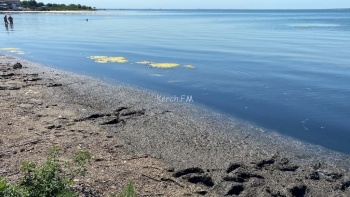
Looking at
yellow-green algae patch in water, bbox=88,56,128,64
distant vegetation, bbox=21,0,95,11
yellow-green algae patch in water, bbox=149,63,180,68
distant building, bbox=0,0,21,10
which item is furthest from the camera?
distant vegetation, bbox=21,0,95,11

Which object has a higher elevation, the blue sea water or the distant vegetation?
the distant vegetation

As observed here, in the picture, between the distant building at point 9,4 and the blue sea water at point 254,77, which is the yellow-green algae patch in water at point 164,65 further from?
the distant building at point 9,4

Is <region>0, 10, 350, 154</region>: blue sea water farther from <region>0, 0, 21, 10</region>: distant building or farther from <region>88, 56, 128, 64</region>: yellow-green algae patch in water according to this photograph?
<region>0, 0, 21, 10</region>: distant building

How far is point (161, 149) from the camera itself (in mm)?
8289

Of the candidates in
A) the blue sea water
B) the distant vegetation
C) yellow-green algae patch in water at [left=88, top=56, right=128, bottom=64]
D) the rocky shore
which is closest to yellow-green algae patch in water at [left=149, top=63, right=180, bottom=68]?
the blue sea water

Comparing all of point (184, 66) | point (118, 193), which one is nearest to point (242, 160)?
point (118, 193)

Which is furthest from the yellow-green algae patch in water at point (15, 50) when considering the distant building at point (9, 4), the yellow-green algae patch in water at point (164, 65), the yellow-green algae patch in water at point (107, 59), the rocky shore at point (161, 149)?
the distant building at point (9, 4)

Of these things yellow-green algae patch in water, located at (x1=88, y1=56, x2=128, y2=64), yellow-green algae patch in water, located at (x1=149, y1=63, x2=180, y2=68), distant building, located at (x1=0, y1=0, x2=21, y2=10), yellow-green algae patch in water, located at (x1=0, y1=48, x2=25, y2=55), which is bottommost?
yellow-green algae patch in water, located at (x1=0, y1=48, x2=25, y2=55)

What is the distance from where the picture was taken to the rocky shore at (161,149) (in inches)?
263

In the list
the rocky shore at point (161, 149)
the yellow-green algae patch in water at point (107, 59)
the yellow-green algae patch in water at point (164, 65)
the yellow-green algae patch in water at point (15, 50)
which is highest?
the yellow-green algae patch in water at point (164, 65)

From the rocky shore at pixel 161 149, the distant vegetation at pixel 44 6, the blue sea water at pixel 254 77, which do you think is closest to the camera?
the rocky shore at pixel 161 149

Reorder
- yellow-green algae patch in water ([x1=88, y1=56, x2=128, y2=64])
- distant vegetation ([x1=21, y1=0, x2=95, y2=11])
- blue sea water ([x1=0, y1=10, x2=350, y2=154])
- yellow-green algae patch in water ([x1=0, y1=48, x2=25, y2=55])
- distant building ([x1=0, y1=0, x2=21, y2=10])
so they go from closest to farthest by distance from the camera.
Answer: blue sea water ([x1=0, y1=10, x2=350, y2=154]), yellow-green algae patch in water ([x1=88, y1=56, x2=128, y2=64]), yellow-green algae patch in water ([x1=0, y1=48, x2=25, y2=55]), distant building ([x1=0, y1=0, x2=21, y2=10]), distant vegetation ([x1=21, y1=0, x2=95, y2=11])

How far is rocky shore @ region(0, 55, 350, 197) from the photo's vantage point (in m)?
6.68

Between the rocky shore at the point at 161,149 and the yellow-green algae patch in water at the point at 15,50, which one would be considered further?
the yellow-green algae patch in water at the point at 15,50
